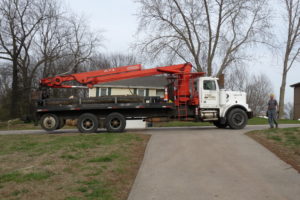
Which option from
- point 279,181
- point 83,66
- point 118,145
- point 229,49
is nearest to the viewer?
point 279,181

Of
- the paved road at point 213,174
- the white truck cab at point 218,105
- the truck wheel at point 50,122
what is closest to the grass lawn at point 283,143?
the paved road at point 213,174

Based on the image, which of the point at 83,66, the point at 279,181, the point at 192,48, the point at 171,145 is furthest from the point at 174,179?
the point at 83,66

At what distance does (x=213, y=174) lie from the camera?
6.14m

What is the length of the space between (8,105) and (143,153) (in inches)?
1089

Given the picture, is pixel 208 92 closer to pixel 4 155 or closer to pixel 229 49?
pixel 4 155

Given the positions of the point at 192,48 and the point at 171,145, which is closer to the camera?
the point at 171,145

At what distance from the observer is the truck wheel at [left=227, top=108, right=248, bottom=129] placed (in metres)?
14.0

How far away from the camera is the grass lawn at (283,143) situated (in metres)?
7.46

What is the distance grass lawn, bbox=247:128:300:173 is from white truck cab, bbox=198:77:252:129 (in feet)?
8.93

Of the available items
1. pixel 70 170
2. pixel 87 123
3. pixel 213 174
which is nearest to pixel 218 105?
pixel 87 123

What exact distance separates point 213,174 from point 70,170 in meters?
3.03

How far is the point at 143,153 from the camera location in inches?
326

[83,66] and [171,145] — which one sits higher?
[83,66]

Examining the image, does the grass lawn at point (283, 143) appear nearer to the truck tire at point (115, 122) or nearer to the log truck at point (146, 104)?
the log truck at point (146, 104)
